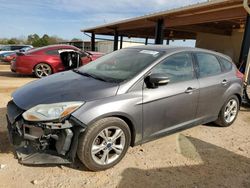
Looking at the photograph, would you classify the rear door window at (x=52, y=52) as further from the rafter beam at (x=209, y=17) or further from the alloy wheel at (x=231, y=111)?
the alloy wheel at (x=231, y=111)

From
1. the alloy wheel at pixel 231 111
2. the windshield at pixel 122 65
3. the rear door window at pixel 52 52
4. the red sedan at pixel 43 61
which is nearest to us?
the windshield at pixel 122 65

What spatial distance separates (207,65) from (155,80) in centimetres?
148

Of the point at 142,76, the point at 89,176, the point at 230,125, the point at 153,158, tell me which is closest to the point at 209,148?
the point at 153,158

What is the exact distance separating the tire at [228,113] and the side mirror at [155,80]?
188 centimetres

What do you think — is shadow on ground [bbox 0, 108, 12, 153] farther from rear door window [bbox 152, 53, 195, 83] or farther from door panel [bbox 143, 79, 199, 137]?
rear door window [bbox 152, 53, 195, 83]

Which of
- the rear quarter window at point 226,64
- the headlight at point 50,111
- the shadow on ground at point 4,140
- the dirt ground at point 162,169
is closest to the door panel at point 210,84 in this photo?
the rear quarter window at point 226,64

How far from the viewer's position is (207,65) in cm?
434

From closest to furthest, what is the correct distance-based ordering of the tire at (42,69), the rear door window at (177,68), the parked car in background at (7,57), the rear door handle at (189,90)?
the rear door window at (177,68)
the rear door handle at (189,90)
the tire at (42,69)
the parked car in background at (7,57)

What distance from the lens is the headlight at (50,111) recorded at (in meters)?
2.81

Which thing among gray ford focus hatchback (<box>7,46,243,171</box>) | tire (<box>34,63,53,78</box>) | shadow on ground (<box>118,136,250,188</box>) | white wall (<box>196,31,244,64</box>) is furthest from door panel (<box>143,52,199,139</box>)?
white wall (<box>196,31,244,64</box>)

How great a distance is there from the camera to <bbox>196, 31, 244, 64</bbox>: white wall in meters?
14.7

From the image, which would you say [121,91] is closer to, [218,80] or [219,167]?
[219,167]

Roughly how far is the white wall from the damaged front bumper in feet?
42.8

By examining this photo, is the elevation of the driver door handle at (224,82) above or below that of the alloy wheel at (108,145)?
above
